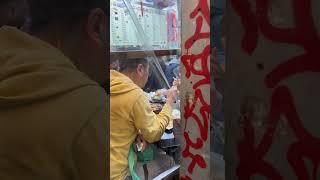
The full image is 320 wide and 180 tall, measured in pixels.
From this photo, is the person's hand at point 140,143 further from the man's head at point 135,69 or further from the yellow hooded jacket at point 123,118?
the man's head at point 135,69

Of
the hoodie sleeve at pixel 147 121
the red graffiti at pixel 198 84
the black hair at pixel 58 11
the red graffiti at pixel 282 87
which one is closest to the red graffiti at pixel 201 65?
the red graffiti at pixel 198 84

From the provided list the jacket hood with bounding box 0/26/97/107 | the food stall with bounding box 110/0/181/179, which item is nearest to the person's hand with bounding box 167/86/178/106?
the food stall with bounding box 110/0/181/179

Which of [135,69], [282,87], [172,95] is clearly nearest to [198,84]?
[135,69]

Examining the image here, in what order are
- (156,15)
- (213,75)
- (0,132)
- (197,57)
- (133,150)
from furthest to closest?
(156,15) < (133,150) < (197,57) < (213,75) < (0,132)

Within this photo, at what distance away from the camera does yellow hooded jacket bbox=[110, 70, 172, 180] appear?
6.06ft

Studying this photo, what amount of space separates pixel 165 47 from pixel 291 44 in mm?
1622

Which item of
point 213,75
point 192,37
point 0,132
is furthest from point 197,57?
point 0,132

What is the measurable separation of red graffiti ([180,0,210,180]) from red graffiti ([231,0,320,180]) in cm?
85

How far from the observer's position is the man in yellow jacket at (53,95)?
78 centimetres

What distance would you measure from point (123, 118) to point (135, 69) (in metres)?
0.35

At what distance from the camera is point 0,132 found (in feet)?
2.53

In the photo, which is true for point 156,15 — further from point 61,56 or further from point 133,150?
point 61,56

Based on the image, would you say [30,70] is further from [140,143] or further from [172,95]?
[172,95]

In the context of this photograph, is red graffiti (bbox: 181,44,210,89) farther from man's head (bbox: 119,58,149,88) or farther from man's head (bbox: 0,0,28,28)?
man's head (bbox: 0,0,28,28)
